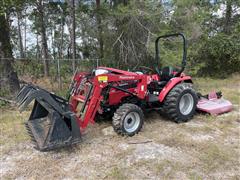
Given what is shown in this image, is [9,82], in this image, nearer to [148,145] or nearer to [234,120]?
[148,145]

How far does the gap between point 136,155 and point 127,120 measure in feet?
2.64

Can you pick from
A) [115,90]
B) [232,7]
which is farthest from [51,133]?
[232,7]

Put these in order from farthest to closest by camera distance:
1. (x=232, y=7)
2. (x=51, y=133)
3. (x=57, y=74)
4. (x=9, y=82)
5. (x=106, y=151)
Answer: (x=232, y=7) < (x=57, y=74) < (x=9, y=82) < (x=106, y=151) < (x=51, y=133)

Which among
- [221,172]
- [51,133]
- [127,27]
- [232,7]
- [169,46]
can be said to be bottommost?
[221,172]

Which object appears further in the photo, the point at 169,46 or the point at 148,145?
the point at 169,46

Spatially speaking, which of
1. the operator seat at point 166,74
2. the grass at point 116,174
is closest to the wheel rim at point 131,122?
the grass at point 116,174

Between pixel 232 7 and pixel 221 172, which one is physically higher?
pixel 232 7

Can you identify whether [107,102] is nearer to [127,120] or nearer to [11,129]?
[127,120]

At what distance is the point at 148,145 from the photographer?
3.98m

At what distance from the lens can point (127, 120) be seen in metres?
4.33

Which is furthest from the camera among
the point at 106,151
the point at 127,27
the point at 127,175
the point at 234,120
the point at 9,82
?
the point at 127,27

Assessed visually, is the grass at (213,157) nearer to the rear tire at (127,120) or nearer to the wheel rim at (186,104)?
the rear tire at (127,120)

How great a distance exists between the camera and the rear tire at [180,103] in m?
4.91

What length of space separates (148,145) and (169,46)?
15.4ft
